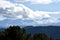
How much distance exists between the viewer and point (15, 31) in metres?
57.7

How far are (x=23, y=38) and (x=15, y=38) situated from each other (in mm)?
1443

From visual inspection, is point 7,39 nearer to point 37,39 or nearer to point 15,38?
point 15,38

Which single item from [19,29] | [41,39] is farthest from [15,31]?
[41,39]

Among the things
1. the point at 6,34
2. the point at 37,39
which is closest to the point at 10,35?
the point at 6,34

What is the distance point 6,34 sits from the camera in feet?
194

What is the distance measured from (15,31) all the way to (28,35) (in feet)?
9.54

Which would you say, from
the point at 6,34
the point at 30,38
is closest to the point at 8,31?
the point at 6,34

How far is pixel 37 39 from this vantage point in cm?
5912

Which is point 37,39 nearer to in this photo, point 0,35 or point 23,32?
point 23,32

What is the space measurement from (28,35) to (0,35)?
530 cm

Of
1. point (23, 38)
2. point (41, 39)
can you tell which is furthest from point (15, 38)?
point (41, 39)

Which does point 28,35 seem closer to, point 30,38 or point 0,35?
point 30,38

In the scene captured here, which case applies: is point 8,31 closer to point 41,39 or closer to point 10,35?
point 10,35

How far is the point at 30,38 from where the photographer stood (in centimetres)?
5841
